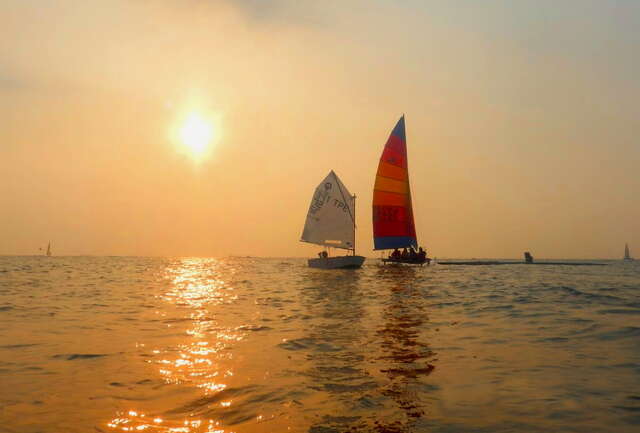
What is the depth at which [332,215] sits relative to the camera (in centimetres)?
5875

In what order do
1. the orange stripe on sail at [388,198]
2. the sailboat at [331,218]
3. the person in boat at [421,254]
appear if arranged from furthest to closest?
the orange stripe on sail at [388,198] < the person in boat at [421,254] < the sailboat at [331,218]

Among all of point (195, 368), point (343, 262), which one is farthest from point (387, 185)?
point (195, 368)

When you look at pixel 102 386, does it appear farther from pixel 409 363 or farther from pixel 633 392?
pixel 633 392

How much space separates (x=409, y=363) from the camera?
362 inches

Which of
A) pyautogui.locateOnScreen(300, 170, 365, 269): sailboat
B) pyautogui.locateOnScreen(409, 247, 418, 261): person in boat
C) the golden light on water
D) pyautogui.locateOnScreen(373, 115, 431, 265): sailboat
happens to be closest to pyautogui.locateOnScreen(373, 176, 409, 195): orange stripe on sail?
pyautogui.locateOnScreen(373, 115, 431, 265): sailboat

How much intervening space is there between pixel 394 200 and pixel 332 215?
816 cm

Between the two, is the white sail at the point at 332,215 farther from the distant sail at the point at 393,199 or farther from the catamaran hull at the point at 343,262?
the distant sail at the point at 393,199

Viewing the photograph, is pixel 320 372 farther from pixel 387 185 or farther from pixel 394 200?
pixel 394 200

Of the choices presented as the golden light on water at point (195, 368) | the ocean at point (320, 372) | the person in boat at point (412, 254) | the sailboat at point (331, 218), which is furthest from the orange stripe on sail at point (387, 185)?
the golden light on water at point (195, 368)

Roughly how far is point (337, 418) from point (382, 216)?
56.0m

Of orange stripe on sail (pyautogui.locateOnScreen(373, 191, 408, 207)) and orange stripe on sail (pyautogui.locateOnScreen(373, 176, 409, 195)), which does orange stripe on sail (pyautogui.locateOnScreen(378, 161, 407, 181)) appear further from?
orange stripe on sail (pyautogui.locateOnScreen(373, 191, 408, 207))

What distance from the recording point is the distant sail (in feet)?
200

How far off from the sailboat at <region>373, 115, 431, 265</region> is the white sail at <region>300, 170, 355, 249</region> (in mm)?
4267

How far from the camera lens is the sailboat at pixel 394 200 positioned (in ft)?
200
